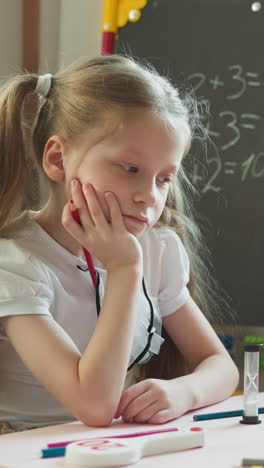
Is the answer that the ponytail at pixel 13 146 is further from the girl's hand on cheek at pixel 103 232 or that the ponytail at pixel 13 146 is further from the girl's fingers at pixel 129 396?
the girl's fingers at pixel 129 396

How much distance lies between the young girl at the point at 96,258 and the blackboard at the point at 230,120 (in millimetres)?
584

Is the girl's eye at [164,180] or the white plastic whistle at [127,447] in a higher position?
the girl's eye at [164,180]

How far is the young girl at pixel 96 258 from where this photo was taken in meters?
1.05

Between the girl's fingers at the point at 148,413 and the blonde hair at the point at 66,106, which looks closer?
the girl's fingers at the point at 148,413

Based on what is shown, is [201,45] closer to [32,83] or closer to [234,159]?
[234,159]

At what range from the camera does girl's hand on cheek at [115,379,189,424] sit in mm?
997

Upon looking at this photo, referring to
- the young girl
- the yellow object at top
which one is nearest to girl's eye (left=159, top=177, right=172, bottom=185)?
the young girl

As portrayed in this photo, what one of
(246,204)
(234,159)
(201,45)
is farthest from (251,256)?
(201,45)

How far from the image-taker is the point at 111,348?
104cm

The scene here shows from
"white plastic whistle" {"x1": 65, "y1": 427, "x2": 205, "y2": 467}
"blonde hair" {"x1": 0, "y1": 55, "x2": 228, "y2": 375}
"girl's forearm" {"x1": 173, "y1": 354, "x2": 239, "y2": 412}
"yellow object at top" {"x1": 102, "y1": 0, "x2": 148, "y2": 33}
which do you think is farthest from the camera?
"yellow object at top" {"x1": 102, "y1": 0, "x2": 148, "y2": 33}

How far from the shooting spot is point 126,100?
Answer: 1.21 meters

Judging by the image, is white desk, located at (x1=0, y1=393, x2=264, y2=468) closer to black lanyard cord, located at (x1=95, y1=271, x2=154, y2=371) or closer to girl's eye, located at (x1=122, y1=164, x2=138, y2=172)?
black lanyard cord, located at (x1=95, y1=271, x2=154, y2=371)

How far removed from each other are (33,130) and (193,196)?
81 centimetres

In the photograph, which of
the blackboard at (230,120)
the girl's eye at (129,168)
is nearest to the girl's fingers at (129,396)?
the girl's eye at (129,168)
